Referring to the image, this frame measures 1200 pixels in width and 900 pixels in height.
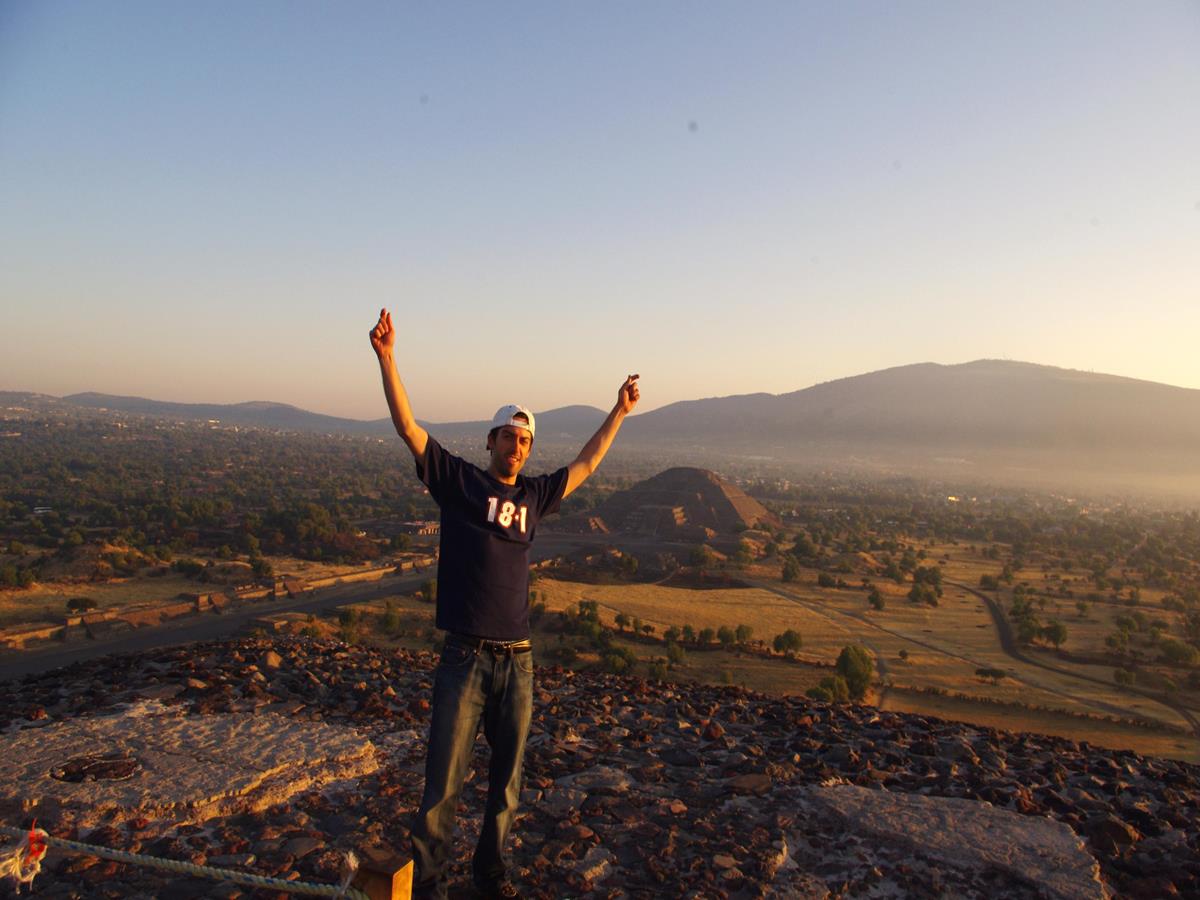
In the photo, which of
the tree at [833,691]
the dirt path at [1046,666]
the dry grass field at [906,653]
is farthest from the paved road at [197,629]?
the dirt path at [1046,666]

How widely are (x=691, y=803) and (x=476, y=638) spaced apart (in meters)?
2.84

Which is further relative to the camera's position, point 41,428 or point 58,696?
point 41,428

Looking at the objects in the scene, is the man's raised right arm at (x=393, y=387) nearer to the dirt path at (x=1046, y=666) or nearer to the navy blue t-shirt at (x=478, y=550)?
the navy blue t-shirt at (x=478, y=550)

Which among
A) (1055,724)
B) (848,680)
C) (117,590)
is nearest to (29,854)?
(848,680)

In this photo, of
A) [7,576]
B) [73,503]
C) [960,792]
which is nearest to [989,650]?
[960,792]

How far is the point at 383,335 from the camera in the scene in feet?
11.9

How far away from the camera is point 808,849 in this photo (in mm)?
4730

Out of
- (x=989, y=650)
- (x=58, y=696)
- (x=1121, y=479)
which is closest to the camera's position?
(x=58, y=696)

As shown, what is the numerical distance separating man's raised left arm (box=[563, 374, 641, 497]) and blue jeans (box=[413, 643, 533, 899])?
1013 millimetres

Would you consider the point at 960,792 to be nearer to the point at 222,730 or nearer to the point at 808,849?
the point at 808,849

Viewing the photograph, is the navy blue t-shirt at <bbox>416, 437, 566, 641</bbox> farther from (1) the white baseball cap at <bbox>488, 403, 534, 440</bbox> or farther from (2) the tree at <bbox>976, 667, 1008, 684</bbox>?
(2) the tree at <bbox>976, 667, 1008, 684</bbox>

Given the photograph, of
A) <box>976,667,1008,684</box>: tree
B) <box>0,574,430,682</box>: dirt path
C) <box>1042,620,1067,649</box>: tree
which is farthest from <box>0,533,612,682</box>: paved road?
<box>1042,620,1067,649</box>: tree

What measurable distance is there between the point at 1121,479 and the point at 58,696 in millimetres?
217047

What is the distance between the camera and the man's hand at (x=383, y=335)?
3.60 meters
